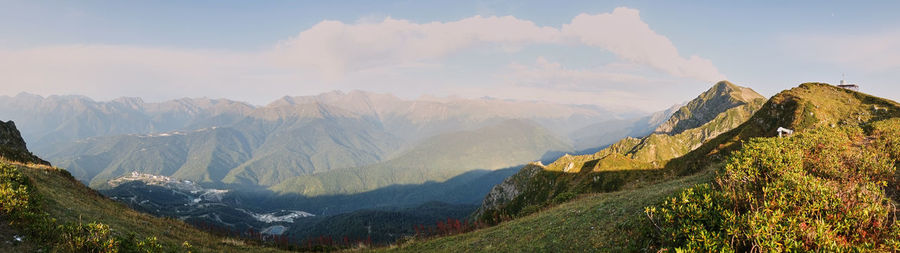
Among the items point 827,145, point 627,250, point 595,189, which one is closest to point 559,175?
point 595,189

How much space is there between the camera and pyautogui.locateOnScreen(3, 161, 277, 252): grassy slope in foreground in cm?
2297

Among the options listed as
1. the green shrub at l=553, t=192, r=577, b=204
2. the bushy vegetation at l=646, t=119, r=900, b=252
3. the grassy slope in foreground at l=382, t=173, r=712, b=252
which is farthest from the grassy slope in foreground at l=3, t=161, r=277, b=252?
the green shrub at l=553, t=192, r=577, b=204

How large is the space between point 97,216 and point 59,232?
11.6m

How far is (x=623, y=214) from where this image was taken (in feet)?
80.2

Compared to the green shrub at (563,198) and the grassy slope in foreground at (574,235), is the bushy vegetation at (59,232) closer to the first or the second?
the grassy slope in foreground at (574,235)

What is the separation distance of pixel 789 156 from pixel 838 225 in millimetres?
9841

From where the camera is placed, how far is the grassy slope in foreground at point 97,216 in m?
23.0

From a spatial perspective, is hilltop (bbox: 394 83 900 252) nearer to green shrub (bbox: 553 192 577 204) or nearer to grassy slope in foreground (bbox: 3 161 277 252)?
grassy slope in foreground (bbox: 3 161 277 252)

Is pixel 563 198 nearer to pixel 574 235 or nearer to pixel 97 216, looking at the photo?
pixel 574 235

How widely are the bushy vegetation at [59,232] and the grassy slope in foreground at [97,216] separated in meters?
3.51

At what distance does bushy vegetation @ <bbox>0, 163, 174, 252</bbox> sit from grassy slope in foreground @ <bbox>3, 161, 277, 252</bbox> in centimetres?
351

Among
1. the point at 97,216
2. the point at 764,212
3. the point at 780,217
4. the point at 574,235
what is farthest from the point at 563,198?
the point at 97,216

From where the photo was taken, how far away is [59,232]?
1638 cm

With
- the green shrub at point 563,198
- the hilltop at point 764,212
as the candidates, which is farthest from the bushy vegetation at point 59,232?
the green shrub at point 563,198
